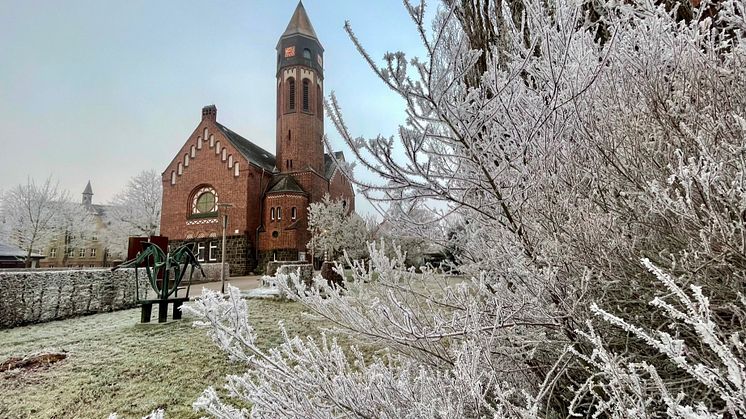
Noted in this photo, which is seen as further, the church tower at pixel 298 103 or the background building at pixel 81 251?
the background building at pixel 81 251

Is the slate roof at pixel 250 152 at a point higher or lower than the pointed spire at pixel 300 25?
lower

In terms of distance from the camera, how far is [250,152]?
29906 millimetres

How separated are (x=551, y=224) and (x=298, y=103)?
29593 mm

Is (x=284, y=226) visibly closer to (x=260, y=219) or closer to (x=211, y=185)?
(x=260, y=219)

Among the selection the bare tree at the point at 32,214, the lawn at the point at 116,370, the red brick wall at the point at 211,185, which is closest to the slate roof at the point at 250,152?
the red brick wall at the point at 211,185

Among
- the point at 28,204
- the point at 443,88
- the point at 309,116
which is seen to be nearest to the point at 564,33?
the point at 443,88

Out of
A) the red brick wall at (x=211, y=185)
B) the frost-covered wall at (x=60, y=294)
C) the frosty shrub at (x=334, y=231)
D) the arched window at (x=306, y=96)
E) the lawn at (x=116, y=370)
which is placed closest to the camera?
the lawn at (x=116, y=370)

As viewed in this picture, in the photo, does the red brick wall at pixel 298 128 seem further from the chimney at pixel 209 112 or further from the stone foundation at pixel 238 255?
the stone foundation at pixel 238 255

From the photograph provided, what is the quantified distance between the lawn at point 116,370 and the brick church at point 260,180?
1929 centimetres

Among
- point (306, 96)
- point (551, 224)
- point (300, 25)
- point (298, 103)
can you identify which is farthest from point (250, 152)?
point (551, 224)

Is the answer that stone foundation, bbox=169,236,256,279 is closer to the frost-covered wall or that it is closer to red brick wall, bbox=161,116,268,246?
red brick wall, bbox=161,116,268,246

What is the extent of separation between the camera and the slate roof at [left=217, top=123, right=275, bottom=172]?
1104 inches

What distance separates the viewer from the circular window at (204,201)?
2753 cm

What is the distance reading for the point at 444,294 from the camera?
196 centimetres
